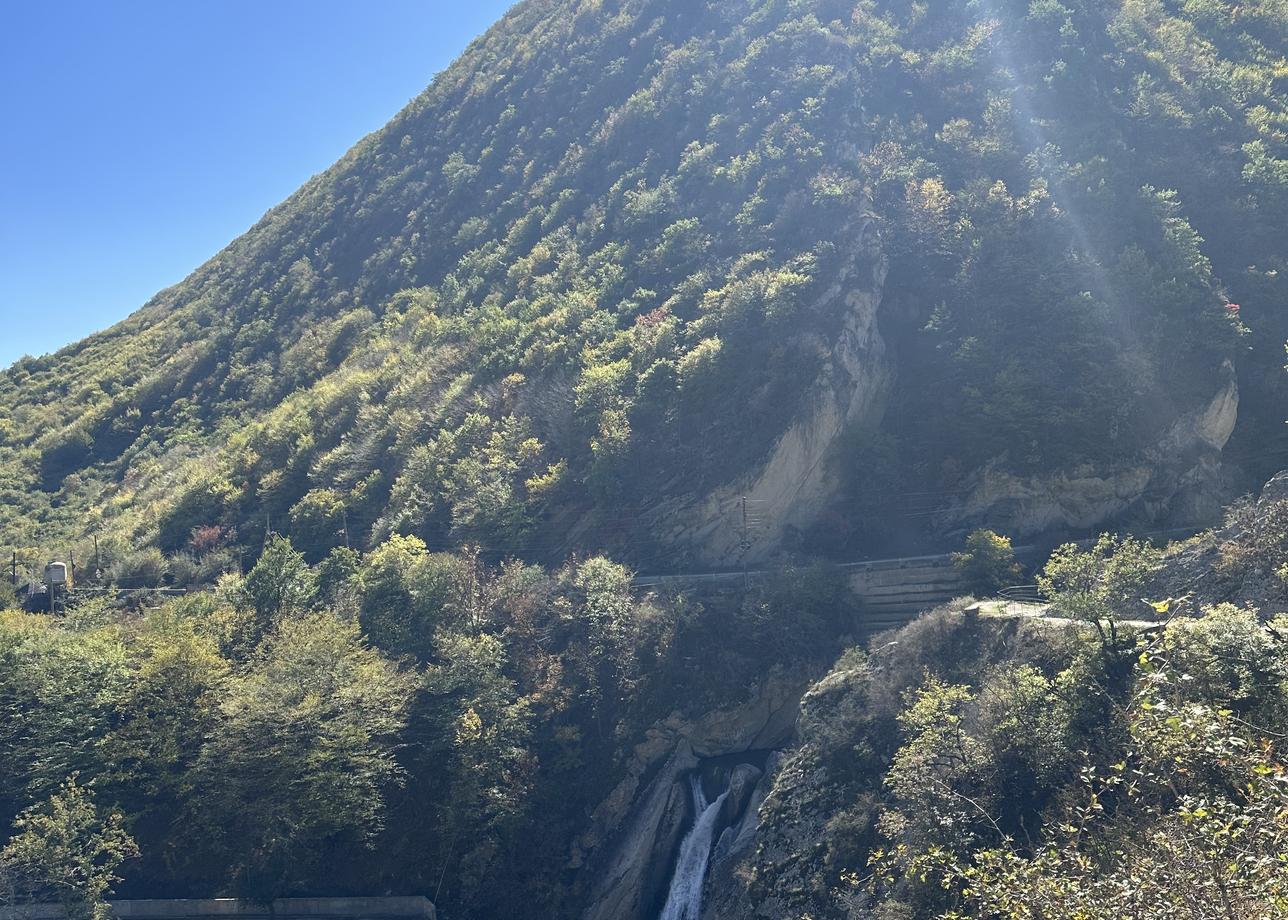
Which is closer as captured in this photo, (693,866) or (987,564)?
(693,866)

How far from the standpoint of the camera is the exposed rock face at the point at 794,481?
33.6 meters

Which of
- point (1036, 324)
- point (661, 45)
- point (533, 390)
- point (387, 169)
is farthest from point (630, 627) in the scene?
point (387, 169)

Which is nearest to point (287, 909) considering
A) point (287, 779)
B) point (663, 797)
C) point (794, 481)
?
point (287, 779)

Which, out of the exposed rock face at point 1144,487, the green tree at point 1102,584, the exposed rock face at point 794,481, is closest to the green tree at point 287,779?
the exposed rock face at point 794,481

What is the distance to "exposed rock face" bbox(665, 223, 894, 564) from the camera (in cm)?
3362

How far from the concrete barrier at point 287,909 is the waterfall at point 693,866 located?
7.15 m

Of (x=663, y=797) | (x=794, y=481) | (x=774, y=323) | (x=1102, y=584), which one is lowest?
Result: (x=663, y=797)

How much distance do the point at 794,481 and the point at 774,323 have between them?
7.37 metres

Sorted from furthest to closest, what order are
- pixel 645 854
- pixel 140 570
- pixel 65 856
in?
pixel 140 570 < pixel 645 854 < pixel 65 856

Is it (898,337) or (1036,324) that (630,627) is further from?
(1036,324)

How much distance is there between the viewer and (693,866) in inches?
984

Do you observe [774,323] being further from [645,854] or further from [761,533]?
[645,854]

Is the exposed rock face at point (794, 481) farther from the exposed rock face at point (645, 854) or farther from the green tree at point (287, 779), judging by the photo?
the green tree at point (287, 779)

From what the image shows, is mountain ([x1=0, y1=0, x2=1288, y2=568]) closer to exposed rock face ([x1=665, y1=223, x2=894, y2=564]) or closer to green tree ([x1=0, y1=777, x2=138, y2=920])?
exposed rock face ([x1=665, y1=223, x2=894, y2=564])
